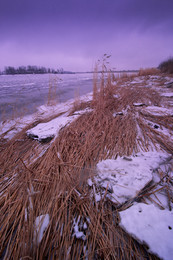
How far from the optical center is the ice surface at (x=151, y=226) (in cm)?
44

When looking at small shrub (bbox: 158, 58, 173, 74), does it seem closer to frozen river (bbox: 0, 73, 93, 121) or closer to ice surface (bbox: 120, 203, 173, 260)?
frozen river (bbox: 0, 73, 93, 121)

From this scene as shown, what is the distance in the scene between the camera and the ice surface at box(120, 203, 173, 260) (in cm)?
44

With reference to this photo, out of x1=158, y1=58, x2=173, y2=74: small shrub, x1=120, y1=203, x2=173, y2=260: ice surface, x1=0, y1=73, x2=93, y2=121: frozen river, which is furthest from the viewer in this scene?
x1=158, y1=58, x2=173, y2=74: small shrub

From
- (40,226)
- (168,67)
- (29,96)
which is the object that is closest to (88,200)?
(40,226)

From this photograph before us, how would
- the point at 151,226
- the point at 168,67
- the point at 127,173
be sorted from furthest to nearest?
the point at 168,67
the point at 127,173
the point at 151,226

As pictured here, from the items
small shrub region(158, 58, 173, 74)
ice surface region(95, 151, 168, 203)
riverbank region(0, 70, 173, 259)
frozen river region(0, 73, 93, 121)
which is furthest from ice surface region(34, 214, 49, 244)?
small shrub region(158, 58, 173, 74)

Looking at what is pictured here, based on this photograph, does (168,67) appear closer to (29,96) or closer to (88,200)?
(29,96)

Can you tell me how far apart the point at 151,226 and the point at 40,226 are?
540mm

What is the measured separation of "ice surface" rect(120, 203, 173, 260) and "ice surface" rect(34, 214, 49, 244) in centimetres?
39

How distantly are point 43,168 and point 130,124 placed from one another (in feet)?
4.31

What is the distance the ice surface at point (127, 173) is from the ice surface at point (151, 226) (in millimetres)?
91

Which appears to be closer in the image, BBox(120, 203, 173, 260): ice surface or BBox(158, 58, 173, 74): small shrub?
BBox(120, 203, 173, 260): ice surface

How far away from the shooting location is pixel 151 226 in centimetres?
50

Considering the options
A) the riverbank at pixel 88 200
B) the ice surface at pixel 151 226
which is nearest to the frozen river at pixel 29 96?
the riverbank at pixel 88 200
